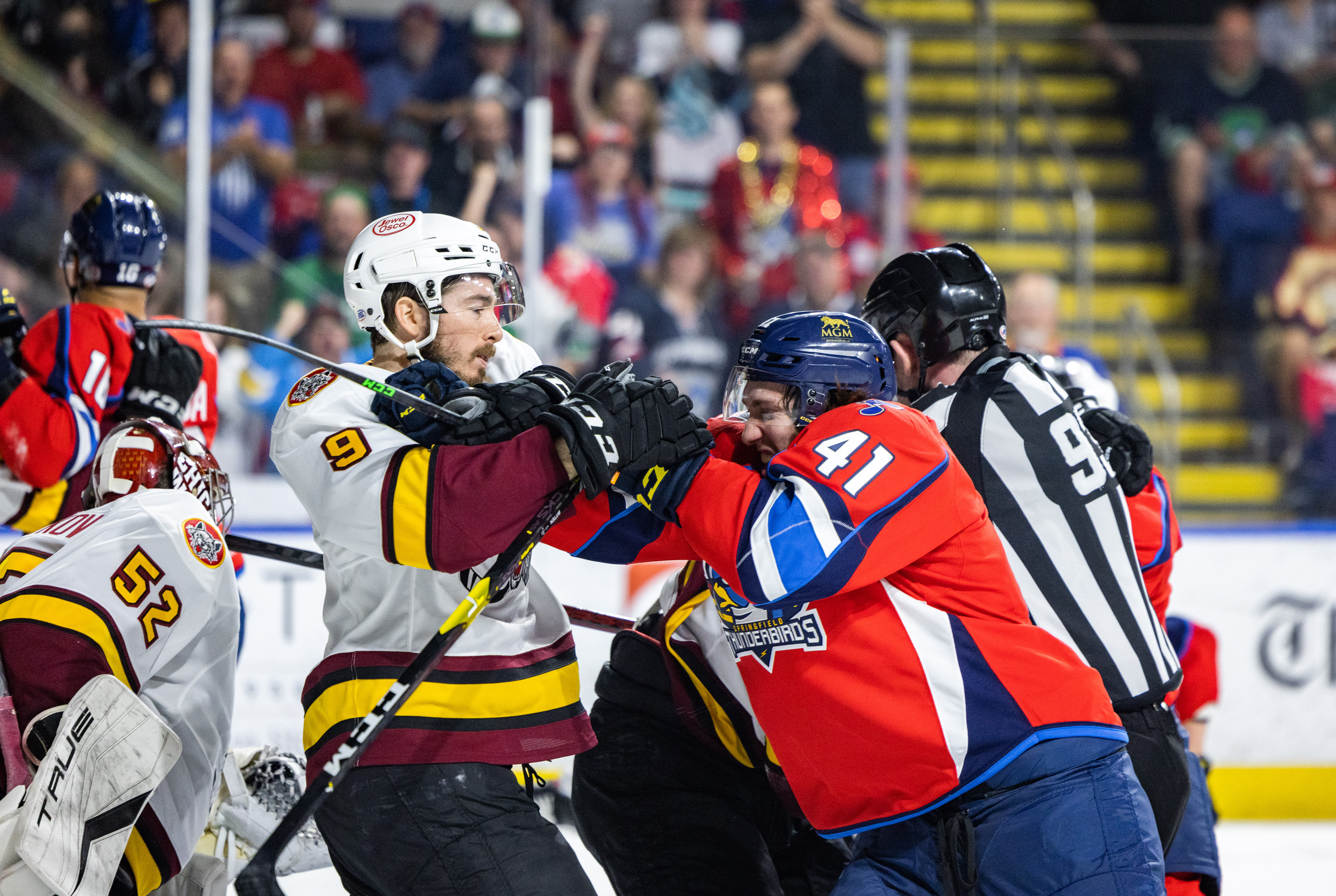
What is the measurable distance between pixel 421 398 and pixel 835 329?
0.64 m

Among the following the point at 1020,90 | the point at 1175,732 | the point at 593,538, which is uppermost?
the point at 1020,90

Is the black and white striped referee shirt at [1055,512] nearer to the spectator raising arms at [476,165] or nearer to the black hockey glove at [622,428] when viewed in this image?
the black hockey glove at [622,428]

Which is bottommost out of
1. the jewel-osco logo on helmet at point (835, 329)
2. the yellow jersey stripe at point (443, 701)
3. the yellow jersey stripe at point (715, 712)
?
the yellow jersey stripe at point (715, 712)

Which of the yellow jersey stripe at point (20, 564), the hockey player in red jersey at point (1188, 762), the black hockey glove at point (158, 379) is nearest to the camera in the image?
the yellow jersey stripe at point (20, 564)

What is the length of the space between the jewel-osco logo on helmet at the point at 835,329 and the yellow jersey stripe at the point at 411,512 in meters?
0.65

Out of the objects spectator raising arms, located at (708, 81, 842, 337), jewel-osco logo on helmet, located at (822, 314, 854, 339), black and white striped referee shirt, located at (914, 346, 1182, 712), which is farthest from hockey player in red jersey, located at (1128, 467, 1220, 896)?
spectator raising arms, located at (708, 81, 842, 337)

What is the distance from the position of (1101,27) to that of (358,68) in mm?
3806

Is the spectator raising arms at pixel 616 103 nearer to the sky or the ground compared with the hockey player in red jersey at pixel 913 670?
nearer to the sky

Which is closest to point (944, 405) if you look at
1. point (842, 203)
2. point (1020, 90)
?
point (842, 203)

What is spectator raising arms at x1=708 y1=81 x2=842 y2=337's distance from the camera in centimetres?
650

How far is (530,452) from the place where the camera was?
2033 mm

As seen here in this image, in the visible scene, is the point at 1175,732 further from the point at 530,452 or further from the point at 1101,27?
the point at 1101,27

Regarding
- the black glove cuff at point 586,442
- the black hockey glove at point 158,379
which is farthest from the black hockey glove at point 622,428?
the black hockey glove at point 158,379

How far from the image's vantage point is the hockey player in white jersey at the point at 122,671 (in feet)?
7.27
